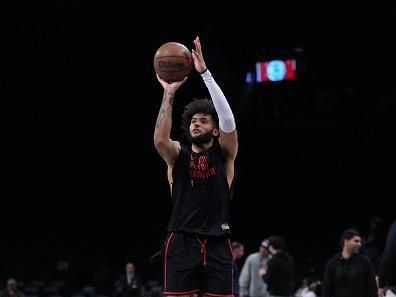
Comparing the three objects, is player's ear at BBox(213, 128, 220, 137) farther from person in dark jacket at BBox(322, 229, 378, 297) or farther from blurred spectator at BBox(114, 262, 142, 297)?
blurred spectator at BBox(114, 262, 142, 297)

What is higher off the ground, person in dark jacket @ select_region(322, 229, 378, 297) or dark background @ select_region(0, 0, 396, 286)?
dark background @ select_region(0, 0, 396, 286)

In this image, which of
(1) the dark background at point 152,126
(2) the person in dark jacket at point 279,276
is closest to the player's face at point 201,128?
(2) the person in dark jacket at point 279,276

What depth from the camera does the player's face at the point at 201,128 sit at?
6121mm

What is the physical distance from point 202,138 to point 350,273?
434 centimetres

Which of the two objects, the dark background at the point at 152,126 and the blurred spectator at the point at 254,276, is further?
the dark background at the point at 152,126

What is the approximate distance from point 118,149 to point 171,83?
15.7 meters

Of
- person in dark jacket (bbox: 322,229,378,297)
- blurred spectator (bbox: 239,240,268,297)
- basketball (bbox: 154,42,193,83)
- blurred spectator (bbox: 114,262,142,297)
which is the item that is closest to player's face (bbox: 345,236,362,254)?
person in dark jacket (bbox: 322,229,378,297)

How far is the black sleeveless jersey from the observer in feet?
19.3

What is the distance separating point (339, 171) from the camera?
2077 cm

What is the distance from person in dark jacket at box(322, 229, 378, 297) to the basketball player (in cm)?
414

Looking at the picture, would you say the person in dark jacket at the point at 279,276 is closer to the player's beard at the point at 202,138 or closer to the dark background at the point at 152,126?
the player's beard at the point at 202,138

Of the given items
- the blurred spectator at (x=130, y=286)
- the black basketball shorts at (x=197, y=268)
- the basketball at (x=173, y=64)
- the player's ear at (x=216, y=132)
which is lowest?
the blurred spectator at (x=130, y=286)

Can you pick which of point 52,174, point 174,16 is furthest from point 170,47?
point 52,174

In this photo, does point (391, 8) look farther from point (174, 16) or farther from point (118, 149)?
point (118, 149)
